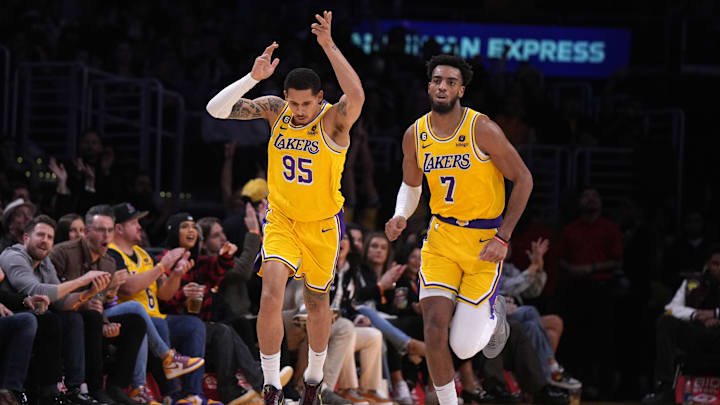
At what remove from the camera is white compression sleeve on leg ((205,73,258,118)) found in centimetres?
714

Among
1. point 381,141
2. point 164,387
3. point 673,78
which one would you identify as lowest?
point 164,387

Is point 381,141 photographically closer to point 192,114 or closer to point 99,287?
point 192,114

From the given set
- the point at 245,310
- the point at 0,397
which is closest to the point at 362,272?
the point at 245,310

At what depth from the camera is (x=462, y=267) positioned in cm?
689

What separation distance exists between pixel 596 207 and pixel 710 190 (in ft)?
10.7

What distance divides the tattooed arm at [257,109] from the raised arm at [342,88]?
1.27 ft

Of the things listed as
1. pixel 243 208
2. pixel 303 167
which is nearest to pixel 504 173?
pixel 303 167

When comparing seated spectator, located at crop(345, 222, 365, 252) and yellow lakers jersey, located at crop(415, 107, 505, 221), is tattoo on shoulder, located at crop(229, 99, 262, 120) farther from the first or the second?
seated spectator, located at crop(345, 222, 365, 252)

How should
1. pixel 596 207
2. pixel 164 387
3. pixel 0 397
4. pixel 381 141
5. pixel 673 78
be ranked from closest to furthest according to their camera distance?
pixel 0 397
pixel 164 387
pixel 596 207
pixel 381 141
pixel 673 78

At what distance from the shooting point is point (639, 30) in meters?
16.3

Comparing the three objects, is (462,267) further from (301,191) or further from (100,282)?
(100,282)

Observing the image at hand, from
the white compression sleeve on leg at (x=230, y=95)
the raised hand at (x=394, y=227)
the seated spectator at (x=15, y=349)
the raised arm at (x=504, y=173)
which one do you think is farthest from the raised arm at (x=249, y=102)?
the seated spectator at (x=15, y=349)

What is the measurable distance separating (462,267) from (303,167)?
48.9 inches

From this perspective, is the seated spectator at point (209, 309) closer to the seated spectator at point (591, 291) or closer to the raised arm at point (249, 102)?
the raised arm at point (249, 102)
